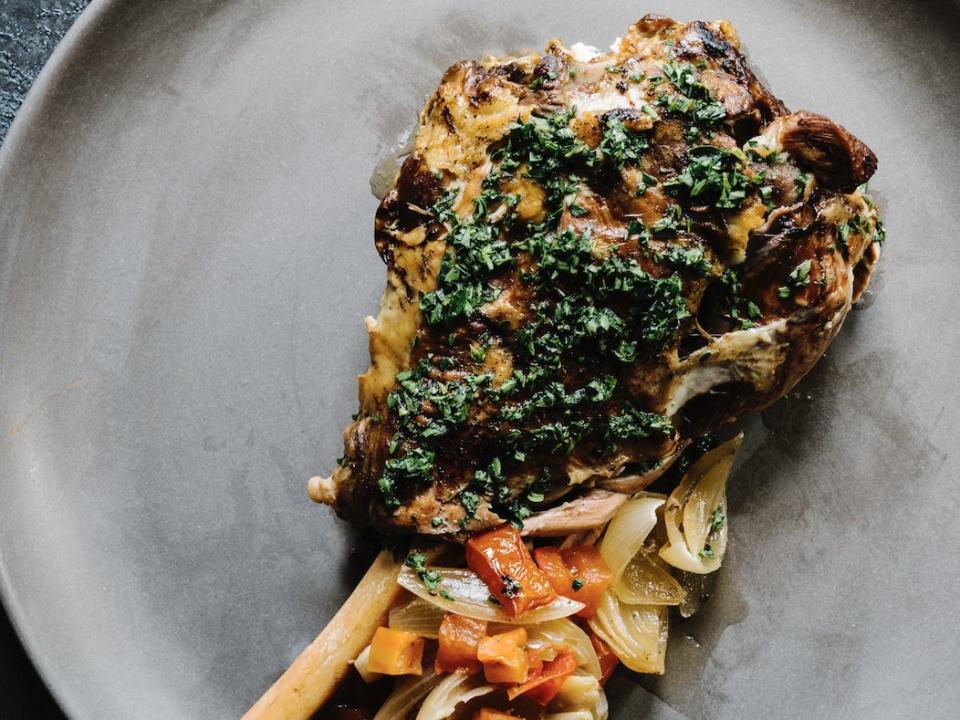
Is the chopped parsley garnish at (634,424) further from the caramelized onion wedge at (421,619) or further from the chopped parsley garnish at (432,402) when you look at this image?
the caramelized onion wedge at (421,619)

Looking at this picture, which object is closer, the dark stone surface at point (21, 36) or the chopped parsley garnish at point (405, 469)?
the chopped parsley garnish at point (405, 469)

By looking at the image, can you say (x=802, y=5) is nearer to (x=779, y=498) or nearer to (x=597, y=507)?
(x=779, y=498)

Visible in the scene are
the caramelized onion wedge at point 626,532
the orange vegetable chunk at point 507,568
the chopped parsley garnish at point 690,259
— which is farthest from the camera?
the caramelized onion wedge at point 626,532

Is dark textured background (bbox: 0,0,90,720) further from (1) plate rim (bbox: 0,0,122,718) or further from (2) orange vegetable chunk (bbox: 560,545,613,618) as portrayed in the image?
(2) orange vegetable chunk (bbox: 560,545,613,618)

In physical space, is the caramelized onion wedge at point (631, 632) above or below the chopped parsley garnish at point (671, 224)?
below

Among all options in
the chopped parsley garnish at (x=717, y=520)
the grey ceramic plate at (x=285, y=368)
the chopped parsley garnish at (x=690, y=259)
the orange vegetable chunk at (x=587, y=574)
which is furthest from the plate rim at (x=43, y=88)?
the chopped parsley garnish at (x=717, y=520)

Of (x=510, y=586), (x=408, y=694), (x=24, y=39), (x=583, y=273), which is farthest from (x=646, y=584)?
(x=24, y=39)
